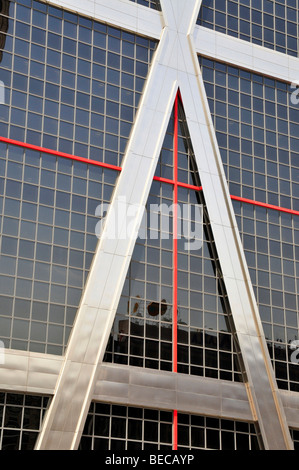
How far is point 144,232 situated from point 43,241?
481 centimetres

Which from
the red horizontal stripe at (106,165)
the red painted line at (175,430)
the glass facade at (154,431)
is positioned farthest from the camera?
the red horizontal stripe at (106,165)

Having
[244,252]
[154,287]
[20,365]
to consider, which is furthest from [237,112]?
[20,365]

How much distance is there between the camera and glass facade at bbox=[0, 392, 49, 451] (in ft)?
99.9

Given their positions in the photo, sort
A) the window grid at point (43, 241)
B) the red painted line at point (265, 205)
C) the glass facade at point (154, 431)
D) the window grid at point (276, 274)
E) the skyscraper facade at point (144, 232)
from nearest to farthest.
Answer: the window grid at point (43, 241), the glass facade at point (154, 431), the skyscraper facade at point (144, 232), the window grid at point (276, 274), the red painted line at point (265, 205)

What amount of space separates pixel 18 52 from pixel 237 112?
11568 mm

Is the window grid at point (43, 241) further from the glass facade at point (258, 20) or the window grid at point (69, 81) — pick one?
the glass facade at point (258, 20)

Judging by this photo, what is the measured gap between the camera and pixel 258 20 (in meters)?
42.8

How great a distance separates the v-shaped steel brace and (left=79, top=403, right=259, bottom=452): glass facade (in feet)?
2.56

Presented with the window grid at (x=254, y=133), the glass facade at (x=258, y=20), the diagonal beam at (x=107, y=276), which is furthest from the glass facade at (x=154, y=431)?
the glass facade at (x=258, y=20)

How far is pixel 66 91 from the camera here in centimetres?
3603

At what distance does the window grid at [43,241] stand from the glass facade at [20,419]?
6.57 ft

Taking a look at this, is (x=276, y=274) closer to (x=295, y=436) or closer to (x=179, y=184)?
(x=179, y=184)

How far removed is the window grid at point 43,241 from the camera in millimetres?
32156

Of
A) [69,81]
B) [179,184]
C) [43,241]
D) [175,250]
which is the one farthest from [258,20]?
[43,241]
